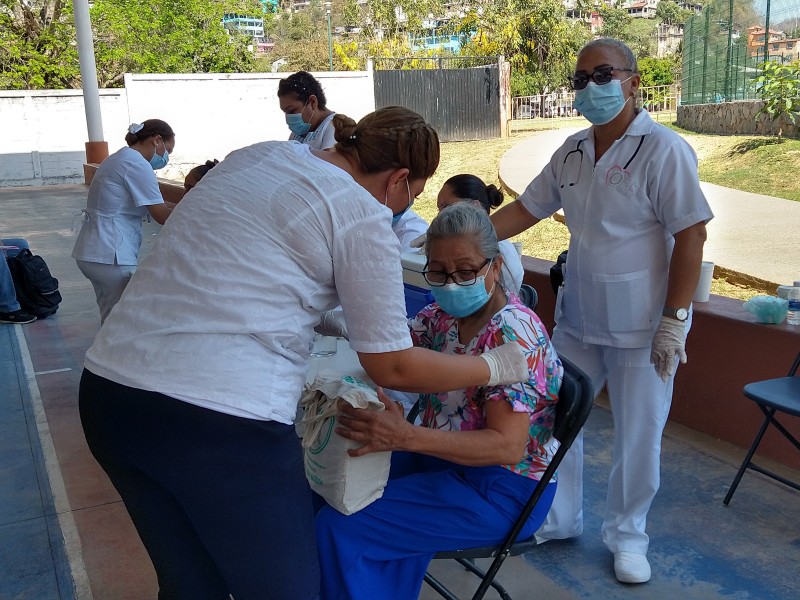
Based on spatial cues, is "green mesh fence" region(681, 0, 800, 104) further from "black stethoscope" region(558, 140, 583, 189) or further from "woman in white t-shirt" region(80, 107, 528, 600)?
"woman in white t-shirt" region(80, 107, 528, 600)

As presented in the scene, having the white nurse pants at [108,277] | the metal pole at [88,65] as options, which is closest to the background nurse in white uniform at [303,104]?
the white nurse pants at [108,277]

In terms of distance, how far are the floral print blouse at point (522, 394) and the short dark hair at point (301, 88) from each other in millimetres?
3368

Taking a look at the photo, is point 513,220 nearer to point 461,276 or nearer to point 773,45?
point 461,276

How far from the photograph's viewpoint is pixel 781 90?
477 inches

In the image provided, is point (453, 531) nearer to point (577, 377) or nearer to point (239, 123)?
point (577, 377)

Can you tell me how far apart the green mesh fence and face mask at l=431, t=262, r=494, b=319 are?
12445 mm

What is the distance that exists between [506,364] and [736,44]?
14454mm

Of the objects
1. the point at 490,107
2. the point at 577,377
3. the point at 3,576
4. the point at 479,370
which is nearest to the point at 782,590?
the point at 577,377

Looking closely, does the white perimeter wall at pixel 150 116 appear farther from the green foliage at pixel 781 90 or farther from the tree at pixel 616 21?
the tree at pixel 616 21

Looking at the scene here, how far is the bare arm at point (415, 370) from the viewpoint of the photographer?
1577mm

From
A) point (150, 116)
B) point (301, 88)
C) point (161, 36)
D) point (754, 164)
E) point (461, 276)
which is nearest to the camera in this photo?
point (461, 276)

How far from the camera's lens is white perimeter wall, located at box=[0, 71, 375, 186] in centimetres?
2084

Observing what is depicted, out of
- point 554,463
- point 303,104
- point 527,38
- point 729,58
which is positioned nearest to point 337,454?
point 554,463

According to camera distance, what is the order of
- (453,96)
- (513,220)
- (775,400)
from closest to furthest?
(775,400) < (513,220) < (453,96)
